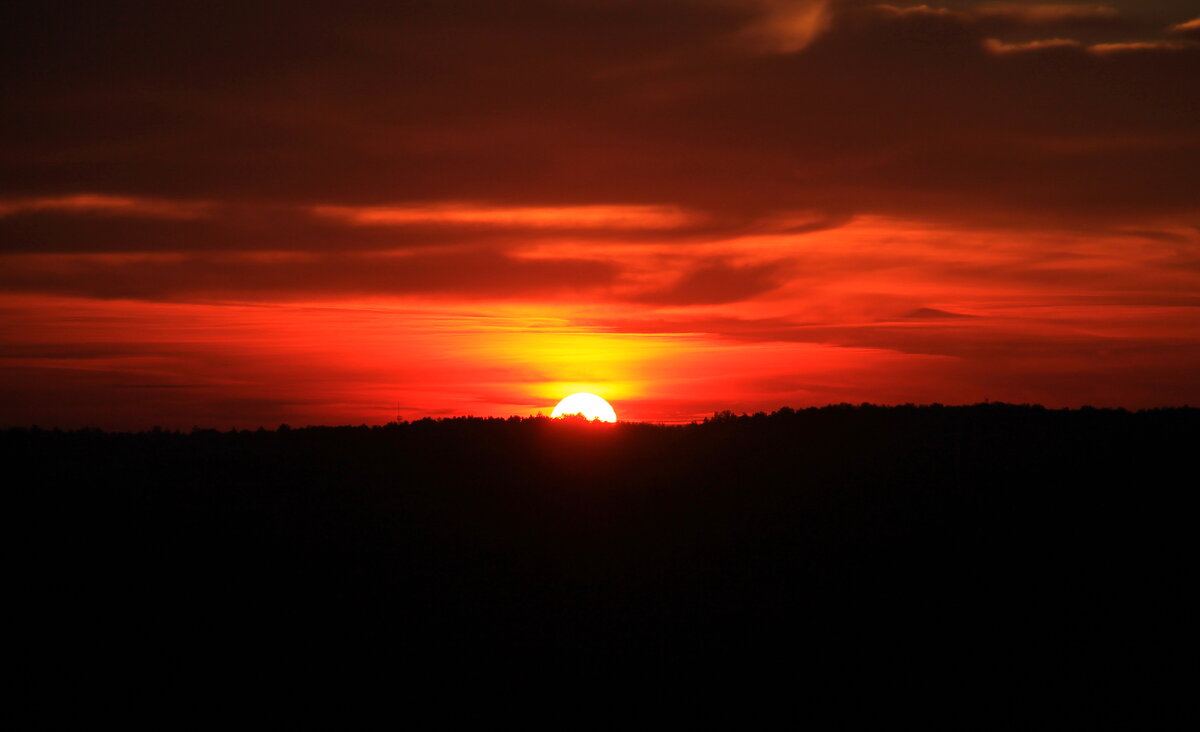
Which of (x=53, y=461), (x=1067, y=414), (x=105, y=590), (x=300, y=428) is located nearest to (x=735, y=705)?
(x=105, y=590)

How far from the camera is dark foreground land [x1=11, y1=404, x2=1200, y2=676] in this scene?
1731 cm

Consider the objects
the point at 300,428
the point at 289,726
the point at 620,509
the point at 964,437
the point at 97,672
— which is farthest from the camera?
the point at 300,428

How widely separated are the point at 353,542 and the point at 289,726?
5091 millimetres

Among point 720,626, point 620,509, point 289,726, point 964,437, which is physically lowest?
point 289,726

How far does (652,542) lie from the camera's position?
67.2 feet

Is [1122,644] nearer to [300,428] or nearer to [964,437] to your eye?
[964,437]

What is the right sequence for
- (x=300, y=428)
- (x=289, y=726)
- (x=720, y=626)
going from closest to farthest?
(x=289, y=726) → (x=720, y=626) → (x=300, y=428)

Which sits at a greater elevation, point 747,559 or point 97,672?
point 747,559

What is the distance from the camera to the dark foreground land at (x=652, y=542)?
17.3 meters

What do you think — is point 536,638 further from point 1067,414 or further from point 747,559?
point 1067,414

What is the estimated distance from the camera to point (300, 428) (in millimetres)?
27859

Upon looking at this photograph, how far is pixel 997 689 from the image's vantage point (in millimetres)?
16062

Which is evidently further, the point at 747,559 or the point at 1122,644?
the point at 747,559

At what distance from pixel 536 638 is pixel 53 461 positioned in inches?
579
